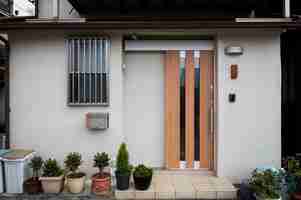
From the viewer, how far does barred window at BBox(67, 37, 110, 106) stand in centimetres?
515

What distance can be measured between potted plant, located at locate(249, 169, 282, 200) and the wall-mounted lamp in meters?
2.36

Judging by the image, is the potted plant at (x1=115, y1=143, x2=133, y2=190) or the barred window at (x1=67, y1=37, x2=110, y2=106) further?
the barred window at (x1=67, y1=37, x2=110, y2=106)

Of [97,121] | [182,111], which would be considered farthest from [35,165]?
[182,111]

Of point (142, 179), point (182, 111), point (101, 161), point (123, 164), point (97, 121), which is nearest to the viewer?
point (142, 179)

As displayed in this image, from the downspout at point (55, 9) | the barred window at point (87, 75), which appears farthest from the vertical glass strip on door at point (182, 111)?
the downspout at point (55, 9)

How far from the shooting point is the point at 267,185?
3.93 m

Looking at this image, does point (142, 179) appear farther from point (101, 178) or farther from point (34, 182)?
point (34, 182)

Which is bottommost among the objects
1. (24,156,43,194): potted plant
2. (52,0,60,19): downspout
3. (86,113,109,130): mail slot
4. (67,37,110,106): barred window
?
(24,156,43,194): potted plant

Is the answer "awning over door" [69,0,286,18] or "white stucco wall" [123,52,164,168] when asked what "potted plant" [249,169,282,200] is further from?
"awning over door" [69,0,286,18]

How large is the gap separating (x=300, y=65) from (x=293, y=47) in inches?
17.9

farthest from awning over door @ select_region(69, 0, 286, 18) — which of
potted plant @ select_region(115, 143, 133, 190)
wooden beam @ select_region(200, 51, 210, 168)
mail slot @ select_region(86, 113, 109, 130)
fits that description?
potted plant @ select_region(115, 143, 133, 190)

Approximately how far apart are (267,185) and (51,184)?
3.73m

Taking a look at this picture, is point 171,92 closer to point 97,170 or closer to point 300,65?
point 97,170

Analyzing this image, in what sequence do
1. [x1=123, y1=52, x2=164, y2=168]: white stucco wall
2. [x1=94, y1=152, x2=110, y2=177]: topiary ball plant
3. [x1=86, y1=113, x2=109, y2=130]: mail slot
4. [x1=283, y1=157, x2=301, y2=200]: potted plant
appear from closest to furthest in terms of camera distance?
[x1=283, y1=157, x2=301, y2=200]: potted plant < [x1=94, y1=152, x2=110, y2=177]: topiary ball plant < [x1=86, y1=113, x2=109, y2=130]: mail slot < [x1=123, y1=52, x2=164, y2=168]: white stucco wall
